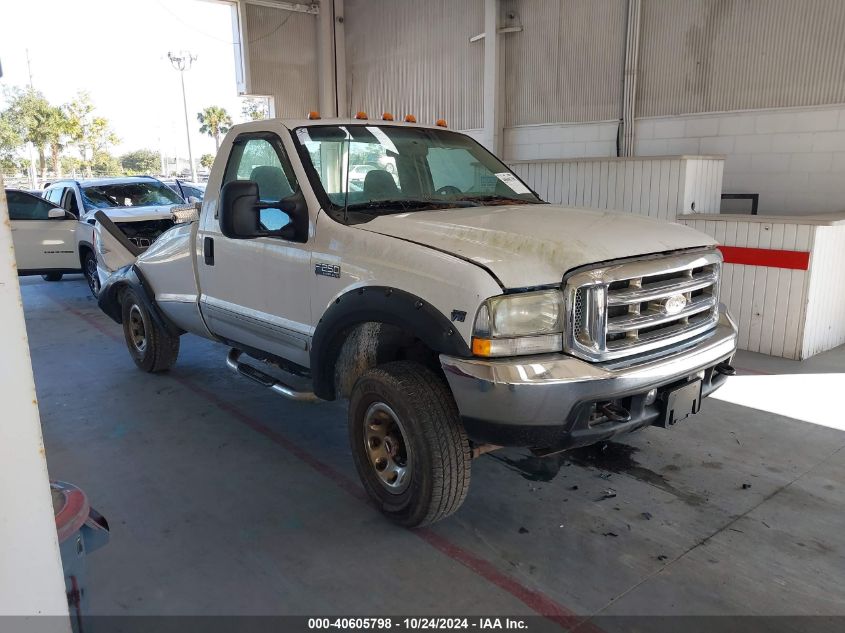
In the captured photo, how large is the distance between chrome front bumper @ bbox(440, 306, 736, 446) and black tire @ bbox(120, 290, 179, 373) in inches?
139

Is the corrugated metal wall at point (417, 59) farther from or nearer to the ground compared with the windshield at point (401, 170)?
farther from the ground

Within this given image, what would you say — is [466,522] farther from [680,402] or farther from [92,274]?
[92,274]

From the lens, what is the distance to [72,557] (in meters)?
1.94

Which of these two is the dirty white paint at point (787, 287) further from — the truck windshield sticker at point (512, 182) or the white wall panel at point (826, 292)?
the truck windshield sticker at point (512, 182)

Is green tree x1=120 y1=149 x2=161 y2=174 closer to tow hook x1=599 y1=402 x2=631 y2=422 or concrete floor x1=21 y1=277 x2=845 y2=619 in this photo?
concrete floor x1=21 y1=277 x2=845 y2=619

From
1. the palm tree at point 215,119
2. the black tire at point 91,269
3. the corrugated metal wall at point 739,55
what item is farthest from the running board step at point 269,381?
the palm tree at point 215,119

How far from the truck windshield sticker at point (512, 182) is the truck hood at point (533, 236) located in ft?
2.23

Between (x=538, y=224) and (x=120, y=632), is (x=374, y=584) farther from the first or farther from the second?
(x=538, y=224)

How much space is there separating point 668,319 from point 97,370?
4.89 meters

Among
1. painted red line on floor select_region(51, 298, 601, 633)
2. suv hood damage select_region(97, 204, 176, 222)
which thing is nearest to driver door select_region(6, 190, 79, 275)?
suv hood damage select_region(97, 204, 176, 222)

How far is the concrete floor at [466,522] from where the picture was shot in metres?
2.61

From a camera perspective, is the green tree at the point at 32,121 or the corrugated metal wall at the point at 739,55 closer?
the corrugated metal wall at the point at 739,55

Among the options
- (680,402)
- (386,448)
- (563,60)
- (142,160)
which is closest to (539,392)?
(680,402)

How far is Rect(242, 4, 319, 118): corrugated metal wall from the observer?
15.1 meters
